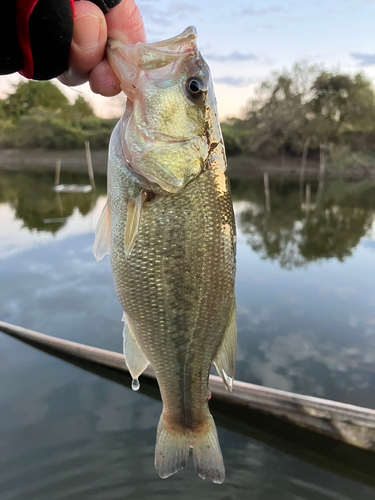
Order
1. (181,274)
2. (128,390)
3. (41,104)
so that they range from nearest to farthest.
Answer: (181,274)
(128,390)
(41,104)

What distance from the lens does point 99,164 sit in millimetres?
47812

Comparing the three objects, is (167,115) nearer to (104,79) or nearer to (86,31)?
(104,79)

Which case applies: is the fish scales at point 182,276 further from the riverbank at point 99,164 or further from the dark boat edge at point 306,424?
the riverbank at point 99,164

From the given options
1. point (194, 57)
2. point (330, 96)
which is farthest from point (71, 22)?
point (330, 96)

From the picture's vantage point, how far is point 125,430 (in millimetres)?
4293

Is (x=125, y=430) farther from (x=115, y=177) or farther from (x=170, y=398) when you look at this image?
(x=115, y=177)

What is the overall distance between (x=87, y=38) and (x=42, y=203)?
21.7m

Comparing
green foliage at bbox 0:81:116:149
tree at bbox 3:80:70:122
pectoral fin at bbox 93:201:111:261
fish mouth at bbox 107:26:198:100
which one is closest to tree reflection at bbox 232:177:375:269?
pectoral fin at bbox 93:201:111:261

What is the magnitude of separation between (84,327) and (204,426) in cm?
510

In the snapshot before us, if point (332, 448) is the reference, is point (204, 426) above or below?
above

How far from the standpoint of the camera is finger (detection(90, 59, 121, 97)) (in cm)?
154

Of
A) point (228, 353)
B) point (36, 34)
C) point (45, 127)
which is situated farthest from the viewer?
point (45, 127)

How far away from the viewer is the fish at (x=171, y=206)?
160 cm

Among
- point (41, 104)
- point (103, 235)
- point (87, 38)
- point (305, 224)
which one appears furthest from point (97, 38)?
point (41, 104)
